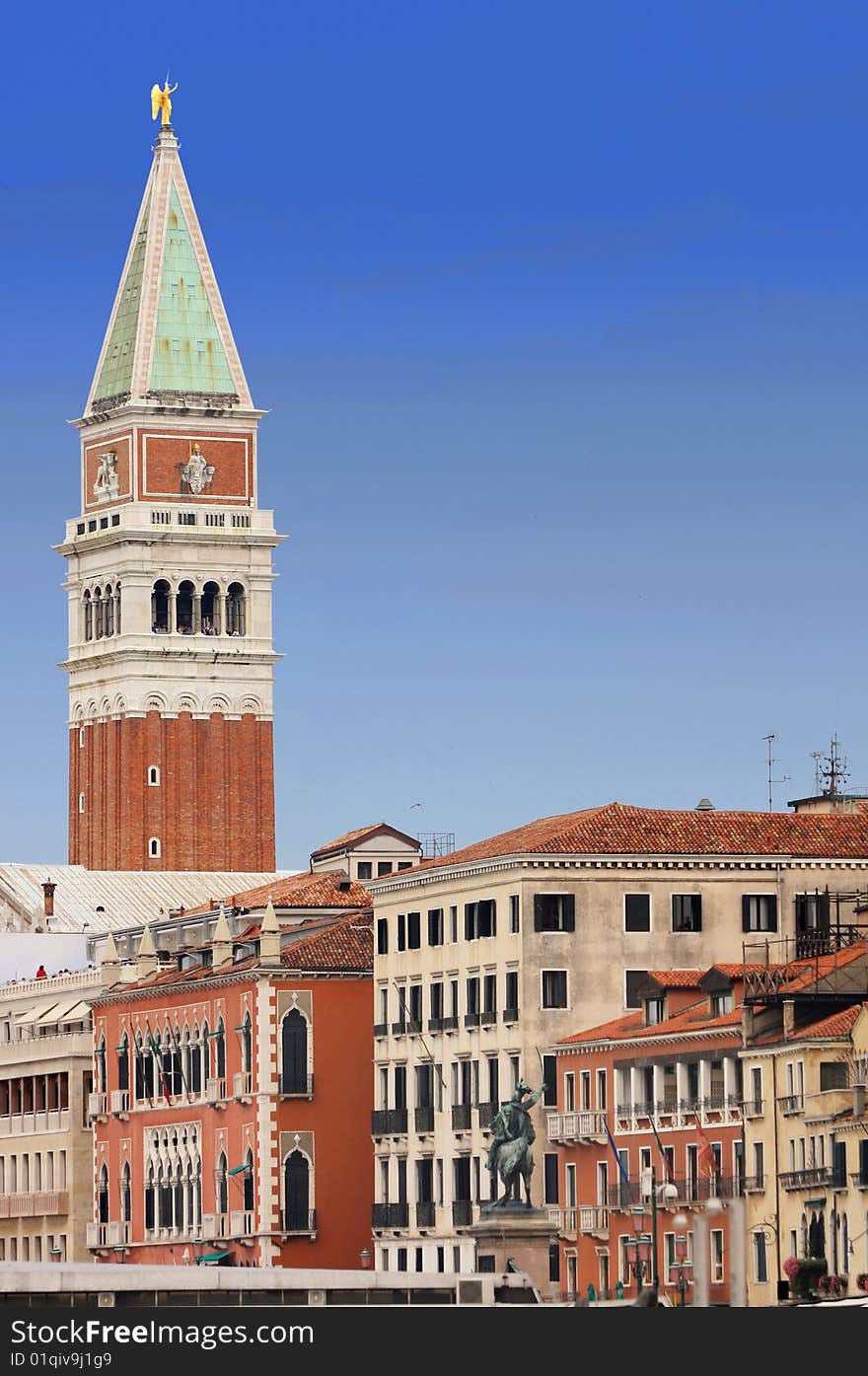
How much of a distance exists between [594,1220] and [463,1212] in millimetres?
10701

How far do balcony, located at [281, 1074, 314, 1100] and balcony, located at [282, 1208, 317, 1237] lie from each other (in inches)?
157

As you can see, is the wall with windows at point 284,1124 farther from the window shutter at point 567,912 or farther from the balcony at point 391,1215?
the window shutter at point 567,912

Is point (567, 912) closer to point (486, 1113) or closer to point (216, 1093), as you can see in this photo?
point (486, 1113)

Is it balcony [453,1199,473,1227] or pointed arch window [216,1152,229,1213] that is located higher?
pointed arch window [216,1152,229,1213]

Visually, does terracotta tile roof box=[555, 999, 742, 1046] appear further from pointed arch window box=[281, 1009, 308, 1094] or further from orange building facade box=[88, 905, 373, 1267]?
orange building facade box=[88, 905, 373, 1267]

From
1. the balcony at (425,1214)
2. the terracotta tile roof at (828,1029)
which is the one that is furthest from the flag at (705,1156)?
the balcony at (425,1214)

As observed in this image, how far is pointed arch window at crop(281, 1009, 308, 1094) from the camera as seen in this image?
615 feet

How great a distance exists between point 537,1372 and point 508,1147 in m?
53.0

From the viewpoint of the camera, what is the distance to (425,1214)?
181 m

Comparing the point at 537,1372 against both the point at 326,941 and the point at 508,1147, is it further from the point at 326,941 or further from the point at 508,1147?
the point at 326,941

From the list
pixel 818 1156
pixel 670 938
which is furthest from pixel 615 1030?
pixel 818 1156

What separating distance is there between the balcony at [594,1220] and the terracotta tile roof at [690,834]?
12952 mm

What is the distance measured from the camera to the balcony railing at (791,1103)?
154875 millimetres

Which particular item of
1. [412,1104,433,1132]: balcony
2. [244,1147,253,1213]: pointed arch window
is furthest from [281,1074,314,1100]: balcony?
[412,1104,433,1132]: balcony
